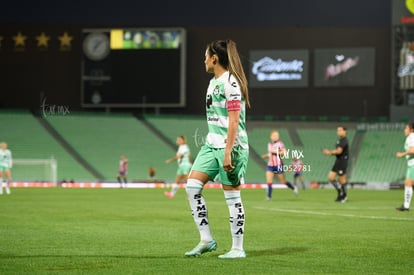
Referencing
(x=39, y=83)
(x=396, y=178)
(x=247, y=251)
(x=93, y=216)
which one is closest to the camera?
(x=247, y=251)

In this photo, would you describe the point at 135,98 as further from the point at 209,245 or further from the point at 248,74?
the point at 209,245

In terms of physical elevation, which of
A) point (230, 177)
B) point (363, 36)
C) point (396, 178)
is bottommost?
point (396, 178)

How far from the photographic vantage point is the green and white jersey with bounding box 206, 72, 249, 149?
9.70m

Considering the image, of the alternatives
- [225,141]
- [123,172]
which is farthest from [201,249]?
[123,172]

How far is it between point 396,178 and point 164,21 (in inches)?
827

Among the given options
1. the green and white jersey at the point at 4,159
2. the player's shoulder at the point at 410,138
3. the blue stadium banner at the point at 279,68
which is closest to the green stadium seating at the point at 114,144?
the blue stadium banner at the point at 279,68

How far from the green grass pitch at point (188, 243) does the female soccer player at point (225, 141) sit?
405 millimetres

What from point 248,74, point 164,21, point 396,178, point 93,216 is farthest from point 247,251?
point 164,21

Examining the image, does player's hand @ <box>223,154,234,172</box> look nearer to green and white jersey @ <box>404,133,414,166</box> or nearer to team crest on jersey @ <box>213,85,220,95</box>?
team crest on jersey @ <box>213,85,220,95</box>

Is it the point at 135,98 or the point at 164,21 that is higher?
the point at 164,21

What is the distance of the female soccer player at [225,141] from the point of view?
9.68 m

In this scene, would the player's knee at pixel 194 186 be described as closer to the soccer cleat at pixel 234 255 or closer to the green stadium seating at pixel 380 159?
the soccer cleat at pixel 234 255

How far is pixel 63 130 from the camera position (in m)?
50.8

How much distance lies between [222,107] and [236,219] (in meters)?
1.29
